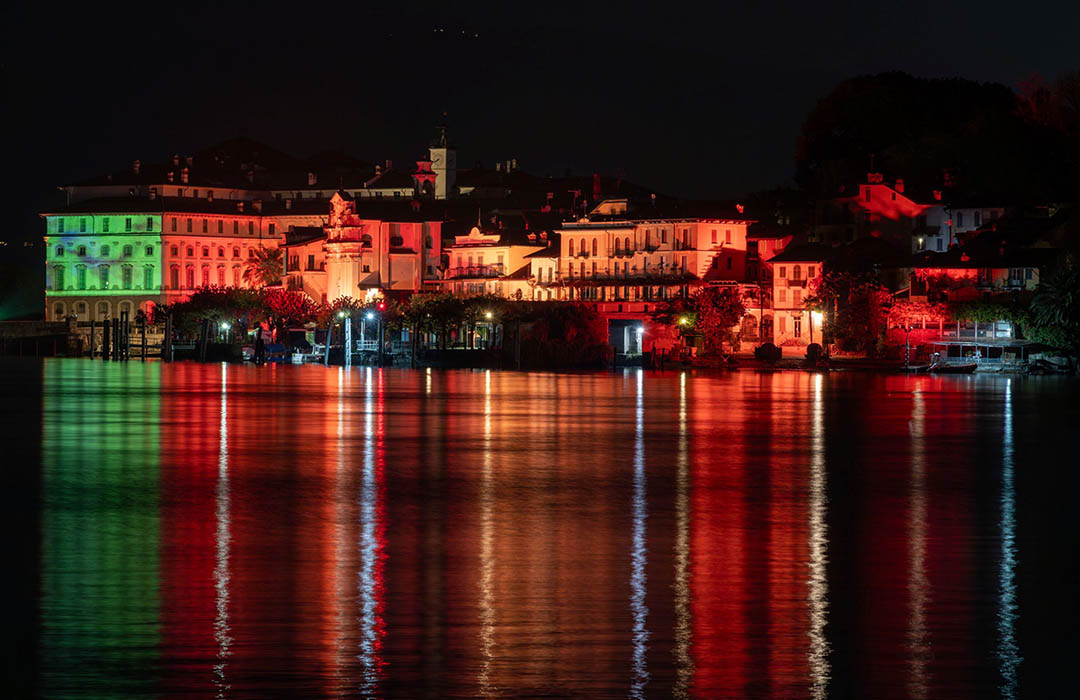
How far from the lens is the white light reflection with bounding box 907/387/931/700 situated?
12.8 m

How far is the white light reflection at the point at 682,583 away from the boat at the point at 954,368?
2843 inches

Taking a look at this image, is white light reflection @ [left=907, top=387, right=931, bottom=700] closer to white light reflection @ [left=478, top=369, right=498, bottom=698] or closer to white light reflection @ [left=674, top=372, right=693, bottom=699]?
white light reflection @ [left=674, top=372, right=693, bottom=699]

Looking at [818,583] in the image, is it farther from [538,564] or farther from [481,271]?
[481,271]

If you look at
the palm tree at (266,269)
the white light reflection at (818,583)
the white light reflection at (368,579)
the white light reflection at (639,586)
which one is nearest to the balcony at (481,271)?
the palm tree at (266,269)

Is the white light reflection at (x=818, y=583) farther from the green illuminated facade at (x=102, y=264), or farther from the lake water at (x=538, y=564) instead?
the green illuminated facade at (x=102, y=264)

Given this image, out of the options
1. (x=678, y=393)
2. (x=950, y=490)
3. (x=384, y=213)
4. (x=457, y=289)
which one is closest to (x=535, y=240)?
(x=457, y=289)

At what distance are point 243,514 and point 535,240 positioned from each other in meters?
123

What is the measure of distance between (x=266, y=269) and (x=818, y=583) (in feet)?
520

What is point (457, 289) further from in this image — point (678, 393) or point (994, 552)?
point (994, 552)

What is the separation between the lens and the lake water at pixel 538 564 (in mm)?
12867

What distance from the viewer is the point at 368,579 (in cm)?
1694

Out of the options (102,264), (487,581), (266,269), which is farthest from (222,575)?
(102,264)

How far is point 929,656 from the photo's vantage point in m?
13.5

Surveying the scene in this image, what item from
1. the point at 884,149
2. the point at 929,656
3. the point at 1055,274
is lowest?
the point at 929,656
